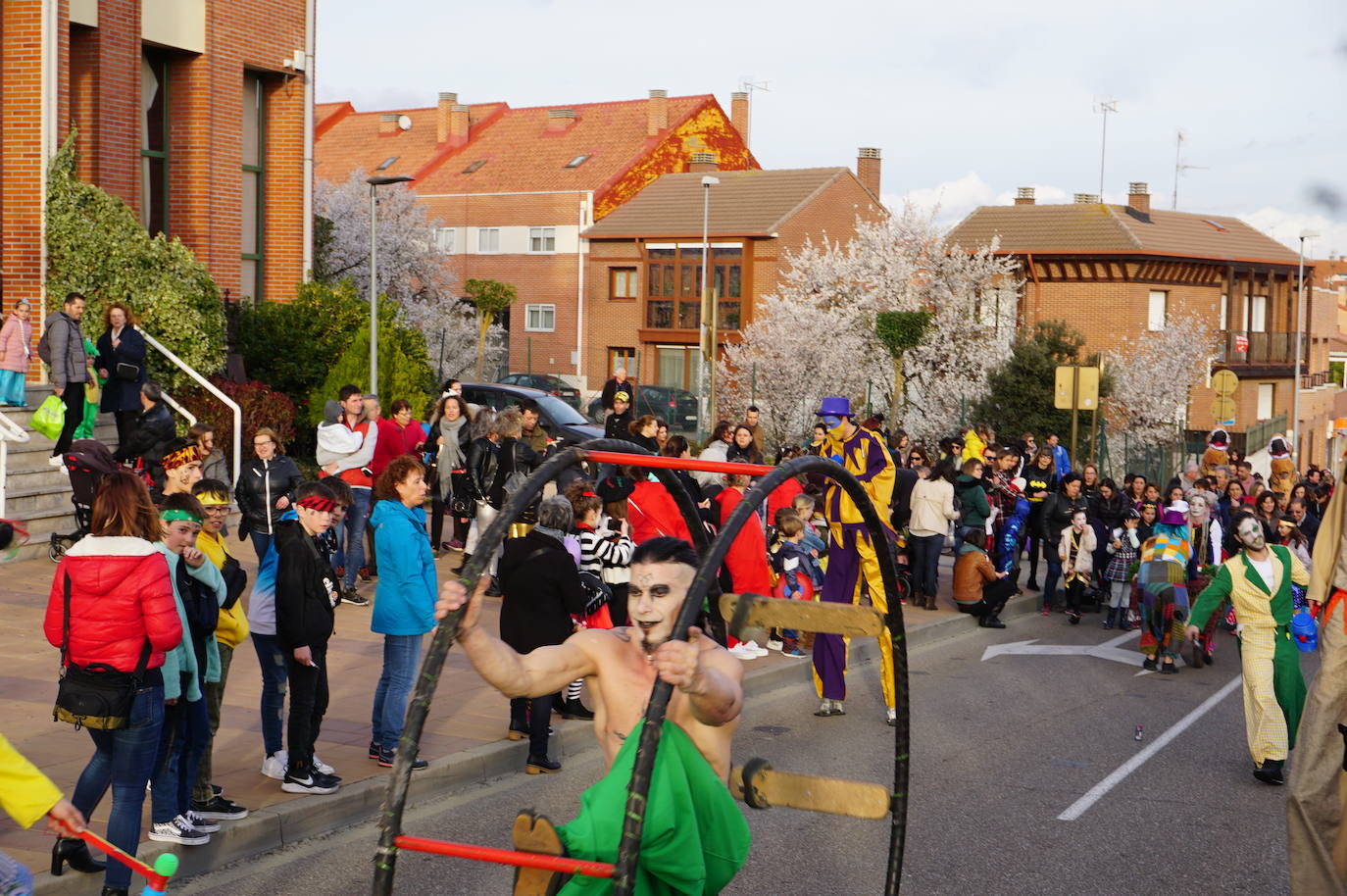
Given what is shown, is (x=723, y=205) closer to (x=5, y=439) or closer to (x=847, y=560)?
(x=5, y=439)

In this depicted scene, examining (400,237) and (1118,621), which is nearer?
(1118,621)

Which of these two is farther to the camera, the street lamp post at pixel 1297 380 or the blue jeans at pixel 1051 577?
the street lamp post at pixel 1297 380

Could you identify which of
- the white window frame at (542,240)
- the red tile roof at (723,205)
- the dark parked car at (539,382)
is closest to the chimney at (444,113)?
the white window frame at (542,240)

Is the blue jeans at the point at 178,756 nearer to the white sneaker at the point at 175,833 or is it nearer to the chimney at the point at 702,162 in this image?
the white sneaker at the point at 175,833

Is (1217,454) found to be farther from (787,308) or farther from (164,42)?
(787,308)

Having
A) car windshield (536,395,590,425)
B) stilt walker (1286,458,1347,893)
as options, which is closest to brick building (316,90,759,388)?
car windshield (536,395,590,425)

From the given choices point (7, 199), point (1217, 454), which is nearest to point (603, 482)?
point (7, 199)

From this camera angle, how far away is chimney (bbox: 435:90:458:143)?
6419 cm

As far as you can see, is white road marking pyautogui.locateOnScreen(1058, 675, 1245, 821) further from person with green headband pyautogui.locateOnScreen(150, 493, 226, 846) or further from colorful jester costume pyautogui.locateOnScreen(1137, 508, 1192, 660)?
person with green headband pyautogui.locateOnScreen(150, 493, 226, 846)

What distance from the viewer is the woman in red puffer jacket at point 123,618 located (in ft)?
20.7

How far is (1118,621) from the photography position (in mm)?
16766

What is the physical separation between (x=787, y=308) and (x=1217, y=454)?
2147cm

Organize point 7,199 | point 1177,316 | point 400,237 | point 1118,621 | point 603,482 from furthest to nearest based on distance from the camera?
point 1177,316 → point 400,237 → point 7,199 → point 1118,621 → point 603,482

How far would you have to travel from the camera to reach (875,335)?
129 feet
